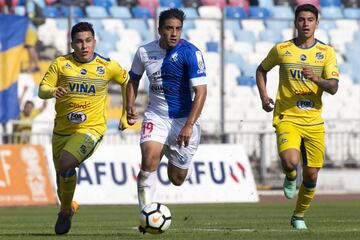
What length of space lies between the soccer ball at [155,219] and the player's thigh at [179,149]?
1.07 metres

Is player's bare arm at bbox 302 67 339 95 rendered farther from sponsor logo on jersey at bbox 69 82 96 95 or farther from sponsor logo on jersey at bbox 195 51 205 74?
sponsor logo on jersey at bbox 69 82 96 95

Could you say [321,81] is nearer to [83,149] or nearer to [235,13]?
[83,149]

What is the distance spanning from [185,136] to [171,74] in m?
0.88

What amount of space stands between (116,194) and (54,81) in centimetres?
979

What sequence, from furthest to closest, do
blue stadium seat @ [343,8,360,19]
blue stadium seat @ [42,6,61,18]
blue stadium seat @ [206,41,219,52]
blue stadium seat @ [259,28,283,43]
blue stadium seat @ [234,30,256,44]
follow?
blue stadium seat @ [343,8,360,19]
blue stadium seat @ [234,30,256,44]
blue stadium seat @ [259,28,283,43]
blue stadium seat @ [206,41,219,52]
blue stadium seat @ [42,6,61,18]

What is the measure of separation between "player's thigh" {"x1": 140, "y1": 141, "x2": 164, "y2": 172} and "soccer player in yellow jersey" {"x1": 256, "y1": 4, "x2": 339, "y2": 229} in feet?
5.58

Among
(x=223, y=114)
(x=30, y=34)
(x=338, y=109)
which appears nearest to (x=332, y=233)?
(x=223, y=114)

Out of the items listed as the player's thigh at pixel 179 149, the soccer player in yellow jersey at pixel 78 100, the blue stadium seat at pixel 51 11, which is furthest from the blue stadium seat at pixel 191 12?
the player's thigh at pixel 179 149

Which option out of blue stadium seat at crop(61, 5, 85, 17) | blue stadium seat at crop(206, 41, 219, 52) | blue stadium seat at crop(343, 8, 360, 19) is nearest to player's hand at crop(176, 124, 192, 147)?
blue stadium seat at crop(61, 5, 85, 17)

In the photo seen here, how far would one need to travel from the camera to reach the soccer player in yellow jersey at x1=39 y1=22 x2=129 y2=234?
12352 millimetres

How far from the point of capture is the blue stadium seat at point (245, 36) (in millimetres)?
28480

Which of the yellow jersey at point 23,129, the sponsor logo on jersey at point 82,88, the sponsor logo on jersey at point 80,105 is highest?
the sponsor logo on jersey at point 82,88

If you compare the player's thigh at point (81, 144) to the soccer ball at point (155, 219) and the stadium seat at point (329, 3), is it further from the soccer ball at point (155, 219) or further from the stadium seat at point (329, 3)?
the stadium seat at point (329, 3)

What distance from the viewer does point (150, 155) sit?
453 inches
